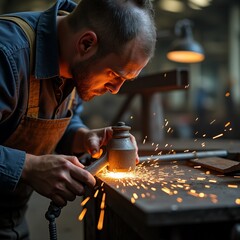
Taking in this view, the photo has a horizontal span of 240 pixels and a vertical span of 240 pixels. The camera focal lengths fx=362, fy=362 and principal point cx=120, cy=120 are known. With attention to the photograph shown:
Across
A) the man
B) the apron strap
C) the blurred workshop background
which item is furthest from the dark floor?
the blurred workshop background

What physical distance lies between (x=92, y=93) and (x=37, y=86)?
10.7 inches

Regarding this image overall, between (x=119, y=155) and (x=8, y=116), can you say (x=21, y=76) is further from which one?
(x=119, y=155)

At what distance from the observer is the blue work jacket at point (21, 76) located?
1.35 m

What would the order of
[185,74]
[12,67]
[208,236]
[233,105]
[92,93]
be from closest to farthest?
[208,236] → [12,67] → [92,93] → [185,74] → [233,105]

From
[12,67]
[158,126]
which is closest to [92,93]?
[12,67]

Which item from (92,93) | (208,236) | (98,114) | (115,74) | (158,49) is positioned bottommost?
(98,114)

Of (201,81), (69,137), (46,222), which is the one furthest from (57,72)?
(201,81)

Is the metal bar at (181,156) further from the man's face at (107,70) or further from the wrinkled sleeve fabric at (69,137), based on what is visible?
the wrinkled sleeve fabric at (69,137)

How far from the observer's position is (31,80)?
1.62 m

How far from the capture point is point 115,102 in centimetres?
1148

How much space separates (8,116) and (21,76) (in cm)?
18

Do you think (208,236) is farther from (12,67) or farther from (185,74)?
(185,74)

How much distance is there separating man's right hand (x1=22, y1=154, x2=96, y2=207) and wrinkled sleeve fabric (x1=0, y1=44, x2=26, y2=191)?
37 millimetres

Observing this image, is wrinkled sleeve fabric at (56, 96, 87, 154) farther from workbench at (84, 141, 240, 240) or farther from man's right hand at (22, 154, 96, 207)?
man's right hand at (22, 154, 96, 207)
